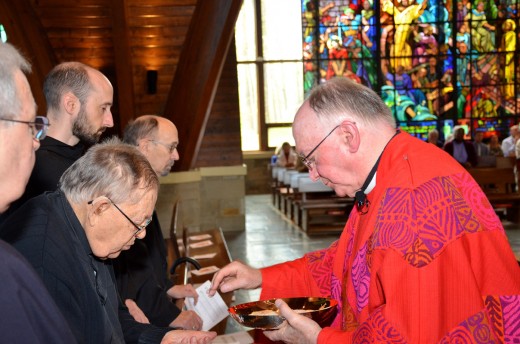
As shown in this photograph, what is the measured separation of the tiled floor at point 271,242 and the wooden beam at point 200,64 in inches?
68.8

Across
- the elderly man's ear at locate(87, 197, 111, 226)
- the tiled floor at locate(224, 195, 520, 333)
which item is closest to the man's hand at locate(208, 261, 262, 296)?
the elderly man's ear at locate(87, 197, 111, 226)

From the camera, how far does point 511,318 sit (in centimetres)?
208

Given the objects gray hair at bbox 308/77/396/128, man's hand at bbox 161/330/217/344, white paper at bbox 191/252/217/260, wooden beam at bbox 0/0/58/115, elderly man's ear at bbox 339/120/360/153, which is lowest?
white paper at bbox 191/252/217/260

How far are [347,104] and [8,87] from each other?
1127 millimetres

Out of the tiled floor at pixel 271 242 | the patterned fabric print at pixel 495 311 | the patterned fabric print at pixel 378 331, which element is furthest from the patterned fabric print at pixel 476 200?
the tiled floor at pixel 271 242

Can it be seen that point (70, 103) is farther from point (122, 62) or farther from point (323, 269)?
point (122, 62)

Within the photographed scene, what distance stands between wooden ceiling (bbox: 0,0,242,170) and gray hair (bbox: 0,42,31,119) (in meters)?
5.73

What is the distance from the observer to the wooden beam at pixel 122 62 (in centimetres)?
715

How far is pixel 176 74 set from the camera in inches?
336

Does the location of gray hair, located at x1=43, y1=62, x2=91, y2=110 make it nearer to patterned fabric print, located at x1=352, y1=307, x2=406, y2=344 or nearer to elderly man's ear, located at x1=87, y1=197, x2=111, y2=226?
elderly man's ear, located at x1=87, y1=197, x2=111, y2=226

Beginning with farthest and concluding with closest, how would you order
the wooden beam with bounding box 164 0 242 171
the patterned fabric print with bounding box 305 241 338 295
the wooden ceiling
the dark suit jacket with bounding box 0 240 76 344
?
1. the wooden beam with bounding box 164 0 242 171
2. the wooden ceiling
3. the patterned fabric print with bounding box 305 241 338 295
4. the dark suit jacket with bounding box 0 240 76 344

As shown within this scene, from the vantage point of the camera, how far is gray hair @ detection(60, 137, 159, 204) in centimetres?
220

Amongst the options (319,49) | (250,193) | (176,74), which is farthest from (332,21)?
(176,74)

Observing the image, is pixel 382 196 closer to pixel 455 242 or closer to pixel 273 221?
pixel 455 242
